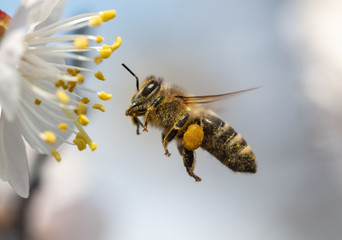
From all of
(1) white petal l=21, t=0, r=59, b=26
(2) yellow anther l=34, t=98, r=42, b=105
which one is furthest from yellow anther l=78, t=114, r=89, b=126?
(1) white petal l=21, t=0, r=59, b=26

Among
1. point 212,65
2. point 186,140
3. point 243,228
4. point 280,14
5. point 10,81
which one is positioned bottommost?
point 243,228

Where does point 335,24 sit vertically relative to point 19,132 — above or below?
below

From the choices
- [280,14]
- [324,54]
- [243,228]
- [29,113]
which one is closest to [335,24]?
[324,54]

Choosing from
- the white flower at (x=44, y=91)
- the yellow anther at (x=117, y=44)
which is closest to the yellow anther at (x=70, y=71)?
the white flower at (x=44, y=91)

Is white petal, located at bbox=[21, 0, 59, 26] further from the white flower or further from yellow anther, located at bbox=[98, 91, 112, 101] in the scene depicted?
yellow anther, located at bbox=[98, 91, 112, 101]

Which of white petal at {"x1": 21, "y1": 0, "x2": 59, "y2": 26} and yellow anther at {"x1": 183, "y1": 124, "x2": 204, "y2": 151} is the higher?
white petal at {"x1": 21, "y1": 0, "x2": 59, "y2": 26}

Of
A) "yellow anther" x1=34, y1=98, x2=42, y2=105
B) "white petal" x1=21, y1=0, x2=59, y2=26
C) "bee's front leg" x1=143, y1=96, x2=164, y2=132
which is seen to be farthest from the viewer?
"bee's front leg" x1=143, y1=96, x2=164, y2=132

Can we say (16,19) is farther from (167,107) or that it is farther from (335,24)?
(335,24)
